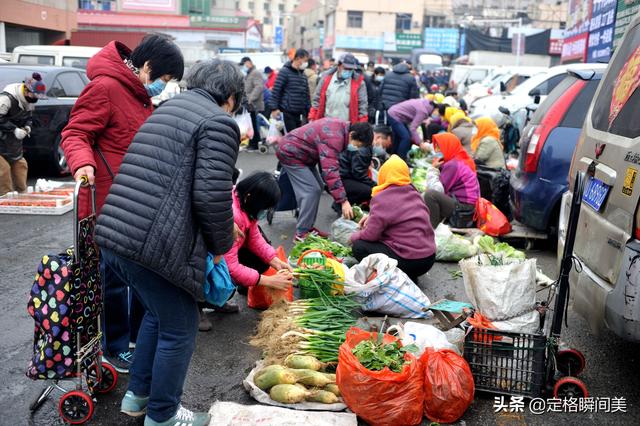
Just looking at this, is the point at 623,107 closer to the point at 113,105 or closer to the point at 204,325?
the point at 113,105

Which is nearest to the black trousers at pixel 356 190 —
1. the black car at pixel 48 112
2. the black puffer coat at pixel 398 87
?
the black car at pixel 48 112

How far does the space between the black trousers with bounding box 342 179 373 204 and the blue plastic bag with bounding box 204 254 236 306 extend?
455 centimetres

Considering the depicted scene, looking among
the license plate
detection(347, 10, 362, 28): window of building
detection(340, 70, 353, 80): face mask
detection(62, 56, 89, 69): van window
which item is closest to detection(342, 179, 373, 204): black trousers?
detection(340, 70, 353, 80): face mask

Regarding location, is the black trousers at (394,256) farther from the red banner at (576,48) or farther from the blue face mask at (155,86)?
the red banner at (576,48)

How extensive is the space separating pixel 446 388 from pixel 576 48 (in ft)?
55.9

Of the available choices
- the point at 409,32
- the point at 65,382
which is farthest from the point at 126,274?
the point at 409,32

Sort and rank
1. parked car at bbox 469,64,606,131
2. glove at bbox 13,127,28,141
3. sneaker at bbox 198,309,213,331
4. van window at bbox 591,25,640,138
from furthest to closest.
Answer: parked car at bbox 469,64,606,131, glove at bbox 13,127,28,141, sneaker at bbox 198,309,213,331, van window at bbox 591,25,640,138

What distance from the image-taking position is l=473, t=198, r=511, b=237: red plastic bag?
7414 millimetres

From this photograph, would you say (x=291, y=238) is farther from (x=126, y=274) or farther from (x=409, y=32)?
(x=409, y=32)

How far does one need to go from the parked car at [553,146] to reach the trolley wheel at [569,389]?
310 cm

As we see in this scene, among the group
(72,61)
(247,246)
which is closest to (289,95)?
(72,61)

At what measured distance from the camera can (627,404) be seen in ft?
13.0

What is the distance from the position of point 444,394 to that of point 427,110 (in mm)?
7902

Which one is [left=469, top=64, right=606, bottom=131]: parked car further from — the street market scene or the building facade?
the building facade
